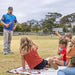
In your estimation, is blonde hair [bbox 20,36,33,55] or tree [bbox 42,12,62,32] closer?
blonde hair [bbox 20,36,33,55]

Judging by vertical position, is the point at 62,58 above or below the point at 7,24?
below

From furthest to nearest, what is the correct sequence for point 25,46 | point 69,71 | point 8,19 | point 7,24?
point 8,19, point 7,24, point 25,46, point 69,71

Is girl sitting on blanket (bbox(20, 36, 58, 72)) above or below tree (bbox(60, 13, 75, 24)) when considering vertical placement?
below

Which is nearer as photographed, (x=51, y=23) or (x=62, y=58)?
(x=62, y=58)

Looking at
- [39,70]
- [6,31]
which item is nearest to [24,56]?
[39,70]

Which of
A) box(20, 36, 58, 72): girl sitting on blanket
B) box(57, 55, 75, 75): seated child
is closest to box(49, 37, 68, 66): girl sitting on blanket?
box(20, 36, 58, 72): girl sitting on blanket

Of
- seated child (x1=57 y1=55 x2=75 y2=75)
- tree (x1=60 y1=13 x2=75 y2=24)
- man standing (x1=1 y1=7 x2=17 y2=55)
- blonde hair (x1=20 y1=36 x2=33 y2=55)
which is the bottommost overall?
seated child (x1=57 y1=55 x2=75 y2=75)

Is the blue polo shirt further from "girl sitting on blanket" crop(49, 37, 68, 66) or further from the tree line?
the tree line

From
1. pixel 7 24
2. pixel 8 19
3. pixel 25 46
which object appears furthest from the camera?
pixel 8 19

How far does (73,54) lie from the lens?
283 cm

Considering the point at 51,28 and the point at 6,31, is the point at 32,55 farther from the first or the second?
the point at 51,28

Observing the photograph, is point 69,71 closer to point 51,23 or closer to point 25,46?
point 25,46

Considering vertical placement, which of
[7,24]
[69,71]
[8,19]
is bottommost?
[69,71]

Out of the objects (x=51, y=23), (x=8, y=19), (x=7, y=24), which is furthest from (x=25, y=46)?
(x=51, y=23)
